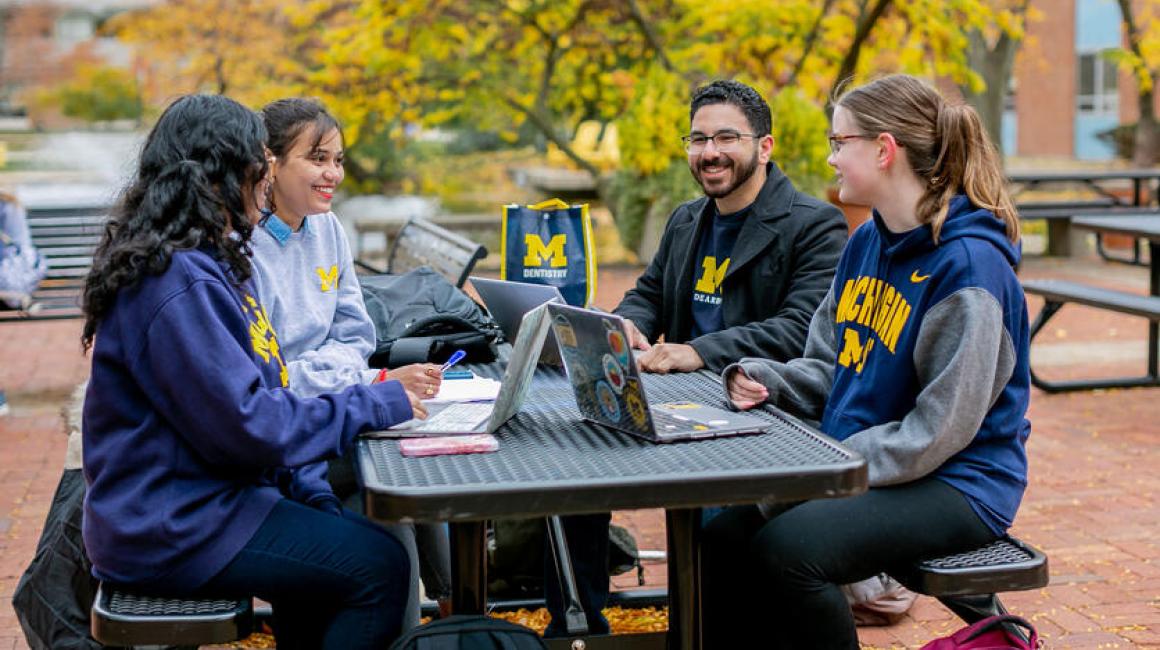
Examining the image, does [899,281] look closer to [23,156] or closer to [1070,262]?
[1070,262]

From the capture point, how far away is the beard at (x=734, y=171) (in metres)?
4.06

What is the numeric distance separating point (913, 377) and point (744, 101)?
127cm

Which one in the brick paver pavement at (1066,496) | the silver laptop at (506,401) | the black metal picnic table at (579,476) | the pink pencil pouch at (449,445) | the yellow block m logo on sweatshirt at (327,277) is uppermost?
the yellow block m logo on sweatshirt at (327,277)

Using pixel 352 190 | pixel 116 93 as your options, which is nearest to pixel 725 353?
pixel 352 190

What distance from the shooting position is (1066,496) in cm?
572

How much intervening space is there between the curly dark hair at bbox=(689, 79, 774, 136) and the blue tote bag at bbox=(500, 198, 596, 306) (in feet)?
1.59

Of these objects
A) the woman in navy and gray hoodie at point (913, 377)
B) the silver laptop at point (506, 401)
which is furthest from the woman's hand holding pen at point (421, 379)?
the woman in navy and gray hoodie at point (913, 377)

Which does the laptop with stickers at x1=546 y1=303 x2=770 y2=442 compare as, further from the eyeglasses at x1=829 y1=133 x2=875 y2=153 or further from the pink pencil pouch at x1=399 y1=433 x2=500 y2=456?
the eyeglasses at x1=829 y1=133 x2=875 y2=153

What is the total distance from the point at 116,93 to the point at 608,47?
9.66 m

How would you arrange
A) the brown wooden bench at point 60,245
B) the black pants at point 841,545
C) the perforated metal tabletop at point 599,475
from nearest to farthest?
the perforated metal tabletop at point 599,475
the black pants at point 841,545
the brown wooden bench at point 60,245

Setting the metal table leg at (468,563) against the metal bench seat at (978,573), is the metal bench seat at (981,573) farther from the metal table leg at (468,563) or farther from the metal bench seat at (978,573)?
the metal table leg at (468,563)

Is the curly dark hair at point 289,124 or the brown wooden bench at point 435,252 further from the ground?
the curly dark hair at point 289,124

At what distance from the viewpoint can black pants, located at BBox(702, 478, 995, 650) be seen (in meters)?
3.02

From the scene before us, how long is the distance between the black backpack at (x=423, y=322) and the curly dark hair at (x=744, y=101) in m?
0.90
